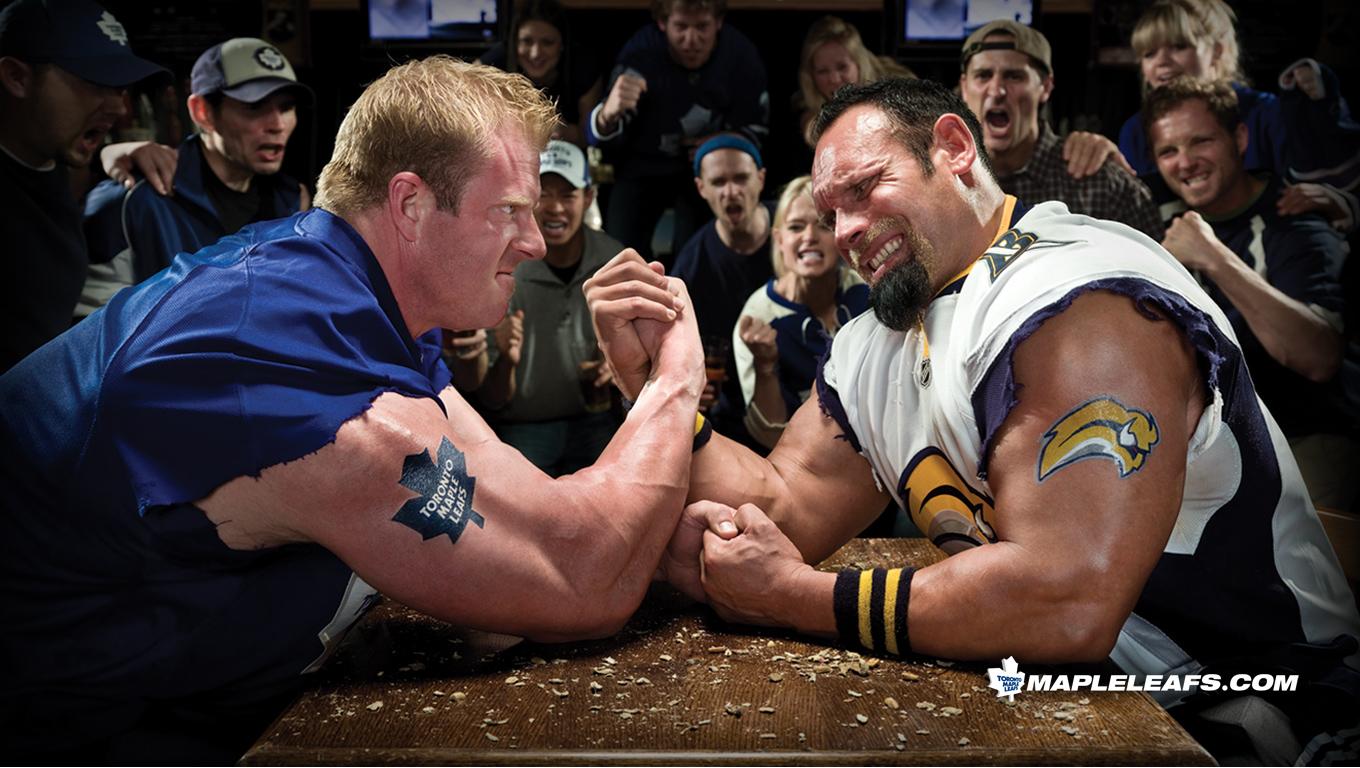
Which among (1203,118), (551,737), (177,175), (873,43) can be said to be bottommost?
Result: (551,737)

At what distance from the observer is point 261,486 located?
4.61ft

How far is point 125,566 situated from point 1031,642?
3.99ft

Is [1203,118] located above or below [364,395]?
above

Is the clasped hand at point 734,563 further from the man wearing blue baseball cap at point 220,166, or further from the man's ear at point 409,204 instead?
the man wearing blue baseball cap at point 220,166

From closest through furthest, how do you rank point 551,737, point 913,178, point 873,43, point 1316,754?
point 551,737 < point 1316,754 < point 913,178 < point 873,43

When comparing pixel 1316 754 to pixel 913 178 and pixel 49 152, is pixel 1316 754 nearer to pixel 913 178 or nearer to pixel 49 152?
pixel 913 178

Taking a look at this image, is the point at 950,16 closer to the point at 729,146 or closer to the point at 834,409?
the point at 729,146

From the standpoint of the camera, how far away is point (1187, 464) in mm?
1676

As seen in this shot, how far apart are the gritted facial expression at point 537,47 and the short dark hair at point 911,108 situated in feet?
7.44

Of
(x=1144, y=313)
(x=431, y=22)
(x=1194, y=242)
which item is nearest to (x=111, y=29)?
(x=431, y=22)

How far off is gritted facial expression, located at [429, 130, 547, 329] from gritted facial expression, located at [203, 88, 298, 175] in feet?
7.21

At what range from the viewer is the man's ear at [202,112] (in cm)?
365

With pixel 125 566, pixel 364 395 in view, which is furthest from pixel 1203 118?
pixel 125 566

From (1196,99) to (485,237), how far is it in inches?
117
